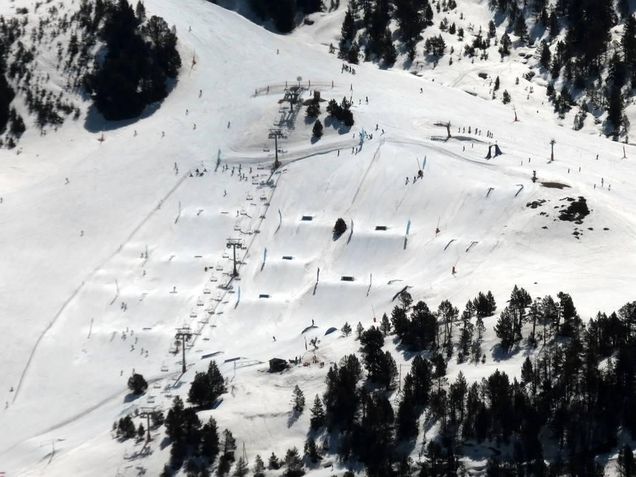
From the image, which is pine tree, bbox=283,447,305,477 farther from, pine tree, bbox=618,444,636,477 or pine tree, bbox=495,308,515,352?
pine tree, bbox=618,444,636,477

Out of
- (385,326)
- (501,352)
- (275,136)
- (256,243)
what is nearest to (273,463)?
(385,326)

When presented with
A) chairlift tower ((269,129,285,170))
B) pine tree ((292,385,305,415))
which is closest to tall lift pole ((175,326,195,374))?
pine tree ((292,385,305,415))

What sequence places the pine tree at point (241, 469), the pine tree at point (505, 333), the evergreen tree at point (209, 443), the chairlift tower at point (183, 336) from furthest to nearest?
the chairlift tower at point (183, 336), the pine tree at point (505, 333), the evergreen tree at point (209, 443), the pine tree at point (241, 469)

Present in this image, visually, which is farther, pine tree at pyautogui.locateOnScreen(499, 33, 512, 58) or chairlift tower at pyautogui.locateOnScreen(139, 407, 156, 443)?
pine tree at pyautogui.locateOnScreen(499, 33, 512, 58)


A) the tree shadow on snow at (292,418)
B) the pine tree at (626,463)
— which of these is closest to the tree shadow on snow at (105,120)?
the tree shadow on snow at (292,418)

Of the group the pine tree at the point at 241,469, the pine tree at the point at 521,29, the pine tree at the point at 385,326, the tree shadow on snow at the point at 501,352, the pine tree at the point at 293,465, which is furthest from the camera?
the pine tree at the point at 521,29

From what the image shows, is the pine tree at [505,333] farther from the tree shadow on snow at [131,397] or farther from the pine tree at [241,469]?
the tree shadow on snow at [131,397]

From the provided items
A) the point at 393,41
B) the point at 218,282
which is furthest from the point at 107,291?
the point at 393,41

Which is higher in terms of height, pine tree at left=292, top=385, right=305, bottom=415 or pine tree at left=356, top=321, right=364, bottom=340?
pine tree at left=356, top=321, right=364, bottom=340
